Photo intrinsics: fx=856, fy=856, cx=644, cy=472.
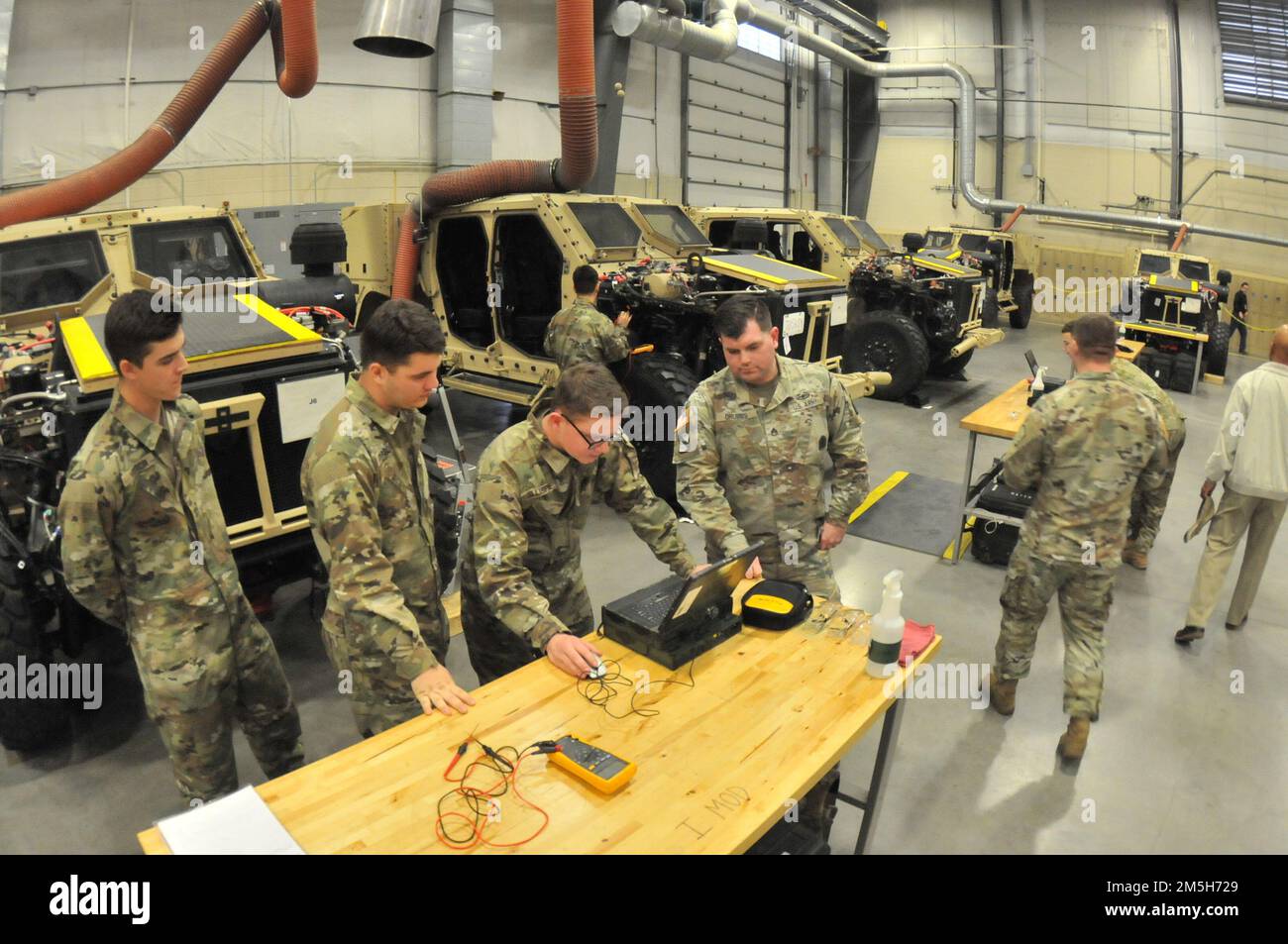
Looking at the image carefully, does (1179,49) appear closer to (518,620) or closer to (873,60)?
(873,60)

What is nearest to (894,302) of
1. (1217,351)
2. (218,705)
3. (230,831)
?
(1217,351)

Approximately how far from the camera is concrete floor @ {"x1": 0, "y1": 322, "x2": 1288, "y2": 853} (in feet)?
10.1

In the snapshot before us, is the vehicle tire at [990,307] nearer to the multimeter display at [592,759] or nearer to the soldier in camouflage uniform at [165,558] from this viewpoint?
the soldier in camouflage uniform at [165,558]

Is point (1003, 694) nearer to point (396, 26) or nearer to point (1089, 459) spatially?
point (1089, 459)

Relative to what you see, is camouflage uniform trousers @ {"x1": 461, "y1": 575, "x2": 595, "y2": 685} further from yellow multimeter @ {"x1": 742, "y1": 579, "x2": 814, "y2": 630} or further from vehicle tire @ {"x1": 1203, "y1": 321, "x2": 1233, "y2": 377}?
vehicle tire @ {"x1": 1203, "y1": 321, "x2": 1233, "y2": 377}

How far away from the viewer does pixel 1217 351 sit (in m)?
11.5

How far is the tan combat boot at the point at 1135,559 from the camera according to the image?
5469mm

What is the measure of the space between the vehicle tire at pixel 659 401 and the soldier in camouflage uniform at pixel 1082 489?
8.33 ft

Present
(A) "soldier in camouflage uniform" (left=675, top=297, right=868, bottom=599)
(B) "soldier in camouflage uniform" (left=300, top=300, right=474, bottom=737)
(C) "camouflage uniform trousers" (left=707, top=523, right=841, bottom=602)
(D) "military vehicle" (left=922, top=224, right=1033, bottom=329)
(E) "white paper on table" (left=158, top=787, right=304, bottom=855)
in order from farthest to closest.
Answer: (D) "military vehicle" (left=922, top=224, right=1033, bottom=329) < (C) "camouflage uniform trousers" (left=707, top=523, right=841, bottom=602) < (A) "soldier in camouflage uniform" (left=675, top=297, right=868, bottom=599) < (B) "soldier in camouflage uniform" (left=300, top=300, right=474, bottom=737) < (E) "white paper on table" (left=158, top=787, right=304, bottom=855)

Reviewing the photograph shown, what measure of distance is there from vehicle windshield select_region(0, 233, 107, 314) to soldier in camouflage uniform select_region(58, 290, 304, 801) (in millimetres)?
3379

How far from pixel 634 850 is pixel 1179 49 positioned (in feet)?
62.2

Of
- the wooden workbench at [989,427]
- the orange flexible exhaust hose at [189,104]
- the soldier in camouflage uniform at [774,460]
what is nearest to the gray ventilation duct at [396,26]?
the orange flexible exhaust hose at [189,104]

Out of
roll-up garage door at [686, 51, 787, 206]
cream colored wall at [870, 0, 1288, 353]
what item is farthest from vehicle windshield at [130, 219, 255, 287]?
cream colored wall at [870, 0, 1288, 353]

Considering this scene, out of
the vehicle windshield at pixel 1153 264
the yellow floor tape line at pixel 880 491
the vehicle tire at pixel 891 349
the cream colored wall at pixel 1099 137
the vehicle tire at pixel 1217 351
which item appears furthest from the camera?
the cream colored wall at pixel 1099 137
